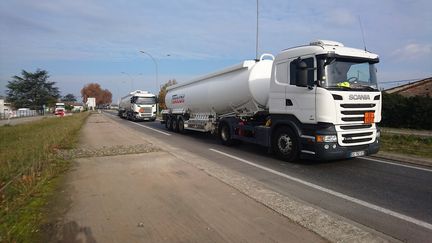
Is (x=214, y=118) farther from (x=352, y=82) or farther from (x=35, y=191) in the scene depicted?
(x=35, y=191)

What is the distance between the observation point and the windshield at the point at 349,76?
8807mm

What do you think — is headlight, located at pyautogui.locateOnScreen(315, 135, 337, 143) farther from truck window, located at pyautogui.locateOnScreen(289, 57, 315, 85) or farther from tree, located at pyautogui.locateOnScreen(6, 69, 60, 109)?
tree, located at pyautogui.locateOnScreen(6, 69, 60, 109)

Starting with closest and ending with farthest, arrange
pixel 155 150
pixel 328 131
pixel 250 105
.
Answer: pixel 328 131, pixel 155 150, pixel 250 105

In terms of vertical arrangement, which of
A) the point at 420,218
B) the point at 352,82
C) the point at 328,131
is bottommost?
the point at 420,218

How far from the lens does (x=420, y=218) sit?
5277mm

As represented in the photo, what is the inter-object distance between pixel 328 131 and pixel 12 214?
261 inches

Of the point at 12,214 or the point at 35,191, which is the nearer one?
the point at 12,214

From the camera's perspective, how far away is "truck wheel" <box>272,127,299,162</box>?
31.7 ft

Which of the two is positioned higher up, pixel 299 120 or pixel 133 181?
pixel 299 120

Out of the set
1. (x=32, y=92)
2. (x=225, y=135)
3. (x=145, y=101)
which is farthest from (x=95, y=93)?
(x=225, y=135)

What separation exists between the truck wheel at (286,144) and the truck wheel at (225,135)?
3319mm

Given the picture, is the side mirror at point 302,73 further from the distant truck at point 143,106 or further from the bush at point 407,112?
the distant truck at point 143,106

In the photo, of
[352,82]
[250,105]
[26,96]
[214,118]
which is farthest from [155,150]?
[26,96]

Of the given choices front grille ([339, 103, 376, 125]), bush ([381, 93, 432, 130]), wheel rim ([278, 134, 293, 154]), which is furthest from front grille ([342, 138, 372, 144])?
bush ([381, 93, 432, 130])
